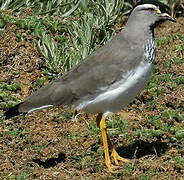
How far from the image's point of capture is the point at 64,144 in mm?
7719

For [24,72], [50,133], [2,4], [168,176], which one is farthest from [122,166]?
[2,4]

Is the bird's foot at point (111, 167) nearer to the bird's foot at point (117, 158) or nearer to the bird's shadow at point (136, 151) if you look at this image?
the bird's foot at point (117, 158)

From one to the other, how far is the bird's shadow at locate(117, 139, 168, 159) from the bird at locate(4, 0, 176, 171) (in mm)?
251

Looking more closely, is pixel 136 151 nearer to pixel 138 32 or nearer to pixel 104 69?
pixel 104 69

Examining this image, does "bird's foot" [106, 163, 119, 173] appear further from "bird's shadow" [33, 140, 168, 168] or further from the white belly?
the white belly

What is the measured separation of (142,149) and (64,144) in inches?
41.4

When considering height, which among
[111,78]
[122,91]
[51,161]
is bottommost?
[51,161]

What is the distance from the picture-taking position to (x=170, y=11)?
1201 cm

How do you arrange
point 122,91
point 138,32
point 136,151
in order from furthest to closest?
point 136,151, point 138,32, point 122,91

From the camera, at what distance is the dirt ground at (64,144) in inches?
269

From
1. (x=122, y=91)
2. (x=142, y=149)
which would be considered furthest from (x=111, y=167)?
(x=122, y=91)

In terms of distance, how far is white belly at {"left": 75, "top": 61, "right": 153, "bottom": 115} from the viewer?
666 centimetres

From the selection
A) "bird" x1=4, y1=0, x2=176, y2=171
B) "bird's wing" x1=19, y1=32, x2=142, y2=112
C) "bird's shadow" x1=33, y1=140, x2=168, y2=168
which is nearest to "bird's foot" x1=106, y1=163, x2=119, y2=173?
"bird" x1=4, y1=0, x2=176, y2=171

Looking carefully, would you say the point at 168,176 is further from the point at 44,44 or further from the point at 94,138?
the point at 44,44
